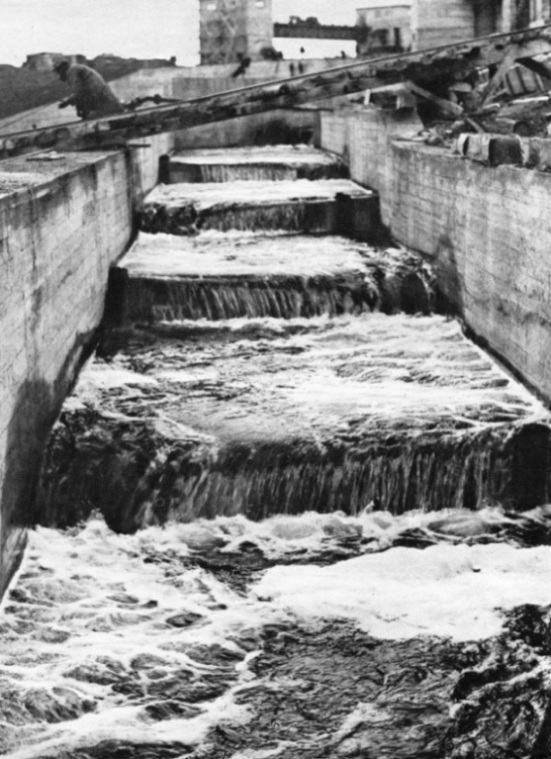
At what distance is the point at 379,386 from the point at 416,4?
25269mm

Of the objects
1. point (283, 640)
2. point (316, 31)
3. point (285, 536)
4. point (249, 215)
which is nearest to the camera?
point (283, 640)

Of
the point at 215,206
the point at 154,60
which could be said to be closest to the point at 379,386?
the point at 215,206

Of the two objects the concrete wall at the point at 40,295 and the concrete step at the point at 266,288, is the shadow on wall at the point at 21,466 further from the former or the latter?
the concrete step at the point at 266,288

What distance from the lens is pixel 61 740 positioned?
648cm

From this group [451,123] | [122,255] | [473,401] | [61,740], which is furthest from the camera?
[451,123]

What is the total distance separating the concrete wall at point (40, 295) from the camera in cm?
863

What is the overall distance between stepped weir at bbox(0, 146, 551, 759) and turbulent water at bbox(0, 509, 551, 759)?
18 mm

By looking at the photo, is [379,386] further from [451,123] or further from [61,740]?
[451,123]

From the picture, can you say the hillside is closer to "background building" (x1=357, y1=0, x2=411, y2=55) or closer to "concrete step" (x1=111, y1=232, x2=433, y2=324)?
"background building" (x1=357, y1=0, x2=411, y2=55)

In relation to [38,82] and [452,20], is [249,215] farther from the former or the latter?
[38,82]

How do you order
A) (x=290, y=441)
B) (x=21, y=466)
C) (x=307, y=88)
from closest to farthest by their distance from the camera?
(x=21, y=466) → (x=290, y=441) → (x=307, y=88)

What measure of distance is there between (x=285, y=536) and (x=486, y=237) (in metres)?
4.95

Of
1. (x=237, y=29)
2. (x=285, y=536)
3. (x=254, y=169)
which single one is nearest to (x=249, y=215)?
(x=254, y=169)

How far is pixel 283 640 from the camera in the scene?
7.58 metres
